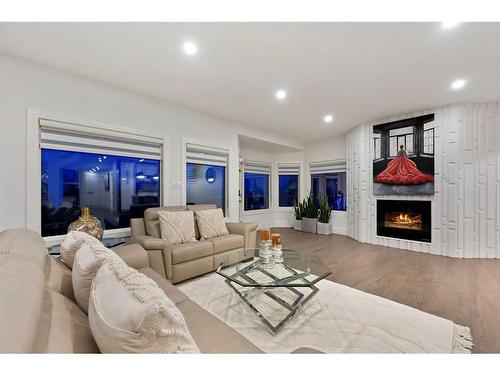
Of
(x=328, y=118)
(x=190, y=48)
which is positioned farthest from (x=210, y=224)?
(x=328, y=118)

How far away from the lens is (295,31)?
1.82 m

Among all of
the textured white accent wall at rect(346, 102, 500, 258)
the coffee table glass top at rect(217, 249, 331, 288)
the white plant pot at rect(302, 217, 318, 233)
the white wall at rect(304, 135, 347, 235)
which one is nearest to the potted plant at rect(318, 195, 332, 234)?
the white plant pot at rect(302, 217, 318, 233)

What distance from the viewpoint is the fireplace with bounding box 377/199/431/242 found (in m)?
3.77

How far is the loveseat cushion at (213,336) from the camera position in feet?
3.02

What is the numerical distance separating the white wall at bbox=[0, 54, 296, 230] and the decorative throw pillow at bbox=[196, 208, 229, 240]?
2.16 ft

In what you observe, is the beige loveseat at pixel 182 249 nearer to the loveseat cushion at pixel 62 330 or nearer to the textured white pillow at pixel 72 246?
the textured white pillow at pixel 72 246

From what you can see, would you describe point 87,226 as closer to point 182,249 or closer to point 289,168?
point 182,249

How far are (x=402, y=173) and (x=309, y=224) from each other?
232 cm

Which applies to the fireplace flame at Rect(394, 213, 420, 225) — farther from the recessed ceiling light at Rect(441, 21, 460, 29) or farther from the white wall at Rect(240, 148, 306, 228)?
the recessed ceiling light at Rect(441, 21, 460, 29)

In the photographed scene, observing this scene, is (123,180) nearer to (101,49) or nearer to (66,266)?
(101,49)

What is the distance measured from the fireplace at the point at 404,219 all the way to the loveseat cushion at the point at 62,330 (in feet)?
15.5

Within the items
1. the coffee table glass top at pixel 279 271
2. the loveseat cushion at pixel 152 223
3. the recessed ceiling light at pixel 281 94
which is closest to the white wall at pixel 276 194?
the recessed ceiling light at pixel 281 94
